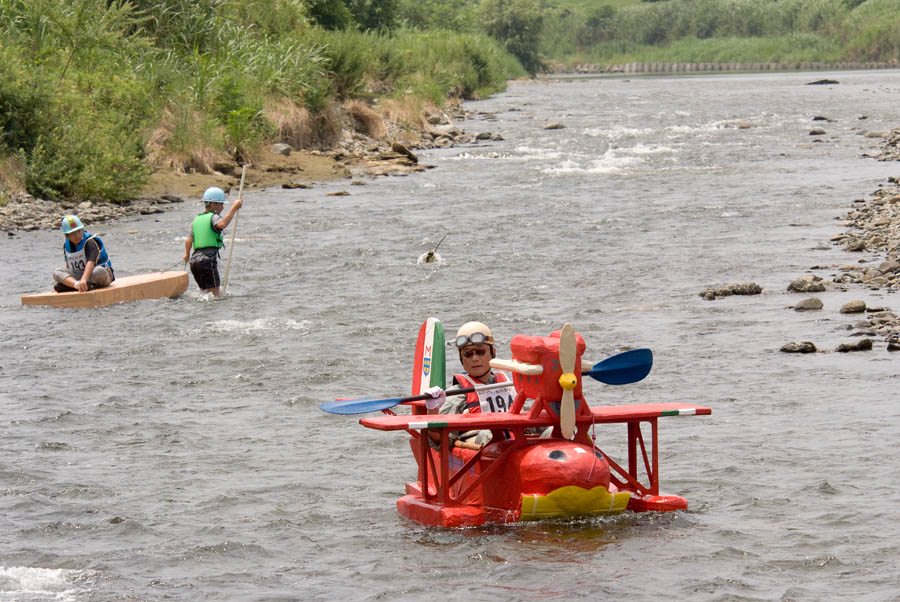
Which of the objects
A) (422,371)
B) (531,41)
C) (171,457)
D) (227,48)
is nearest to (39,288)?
(171,457)

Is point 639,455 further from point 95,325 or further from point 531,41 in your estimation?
point 531,41

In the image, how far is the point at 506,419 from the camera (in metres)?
8.24

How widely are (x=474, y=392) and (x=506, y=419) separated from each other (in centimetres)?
80

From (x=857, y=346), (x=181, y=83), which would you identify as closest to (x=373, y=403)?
(x=857, y=346)

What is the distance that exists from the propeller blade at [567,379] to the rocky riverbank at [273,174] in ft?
58.7

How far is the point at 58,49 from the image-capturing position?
31391 mm

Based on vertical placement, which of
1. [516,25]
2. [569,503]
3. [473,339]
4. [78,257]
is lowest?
[569,503]

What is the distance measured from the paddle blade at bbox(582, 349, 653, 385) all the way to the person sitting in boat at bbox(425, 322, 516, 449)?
2.35 ft

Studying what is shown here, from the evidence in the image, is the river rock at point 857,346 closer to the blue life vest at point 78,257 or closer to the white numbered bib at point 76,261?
the blue life vest at point 78,257

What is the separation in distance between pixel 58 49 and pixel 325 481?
79.6ft

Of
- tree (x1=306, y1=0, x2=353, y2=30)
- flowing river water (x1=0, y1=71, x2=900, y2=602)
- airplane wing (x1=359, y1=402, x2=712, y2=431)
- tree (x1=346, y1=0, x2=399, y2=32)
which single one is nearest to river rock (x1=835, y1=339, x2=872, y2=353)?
flowing river water (x1=0, y1=71, x2=900, y2=602)

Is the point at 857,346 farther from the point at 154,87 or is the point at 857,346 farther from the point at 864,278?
the point at 154,87

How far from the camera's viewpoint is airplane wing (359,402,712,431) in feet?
26.9

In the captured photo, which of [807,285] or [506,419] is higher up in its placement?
[506,419]
